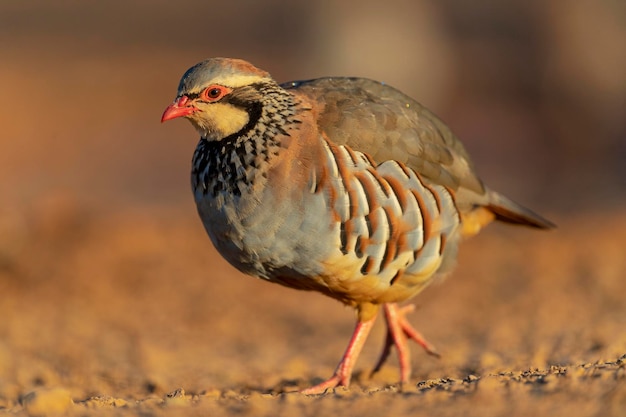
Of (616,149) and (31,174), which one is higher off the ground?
(616,149)

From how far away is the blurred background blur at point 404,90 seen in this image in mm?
12938

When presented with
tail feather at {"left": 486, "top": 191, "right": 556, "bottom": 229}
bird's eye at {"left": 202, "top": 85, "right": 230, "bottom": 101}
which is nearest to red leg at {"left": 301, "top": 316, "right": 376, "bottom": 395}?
tail feather at {"left": 486, "top": 191, "right": 556, "bottom": 229}

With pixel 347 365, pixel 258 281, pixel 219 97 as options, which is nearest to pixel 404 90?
pixel 258 281

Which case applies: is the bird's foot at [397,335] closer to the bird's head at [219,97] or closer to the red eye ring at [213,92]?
the bird's head at [219,97]

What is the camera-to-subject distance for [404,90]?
50.6 feet

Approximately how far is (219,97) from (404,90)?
36.4 ft

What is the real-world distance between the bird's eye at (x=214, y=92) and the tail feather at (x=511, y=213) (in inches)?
64.9

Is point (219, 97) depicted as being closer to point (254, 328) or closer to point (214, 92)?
point (214, 92)

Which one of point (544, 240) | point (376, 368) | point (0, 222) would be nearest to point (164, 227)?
point (0, 222)

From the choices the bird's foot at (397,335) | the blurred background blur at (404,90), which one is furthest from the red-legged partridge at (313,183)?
the blurred background blur at (404,90)

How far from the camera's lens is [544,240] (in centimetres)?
902

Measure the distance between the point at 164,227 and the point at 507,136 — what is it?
6874 mm

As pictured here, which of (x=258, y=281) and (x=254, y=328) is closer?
(x=254, y=328)

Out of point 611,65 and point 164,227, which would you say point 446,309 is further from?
point 611,65
